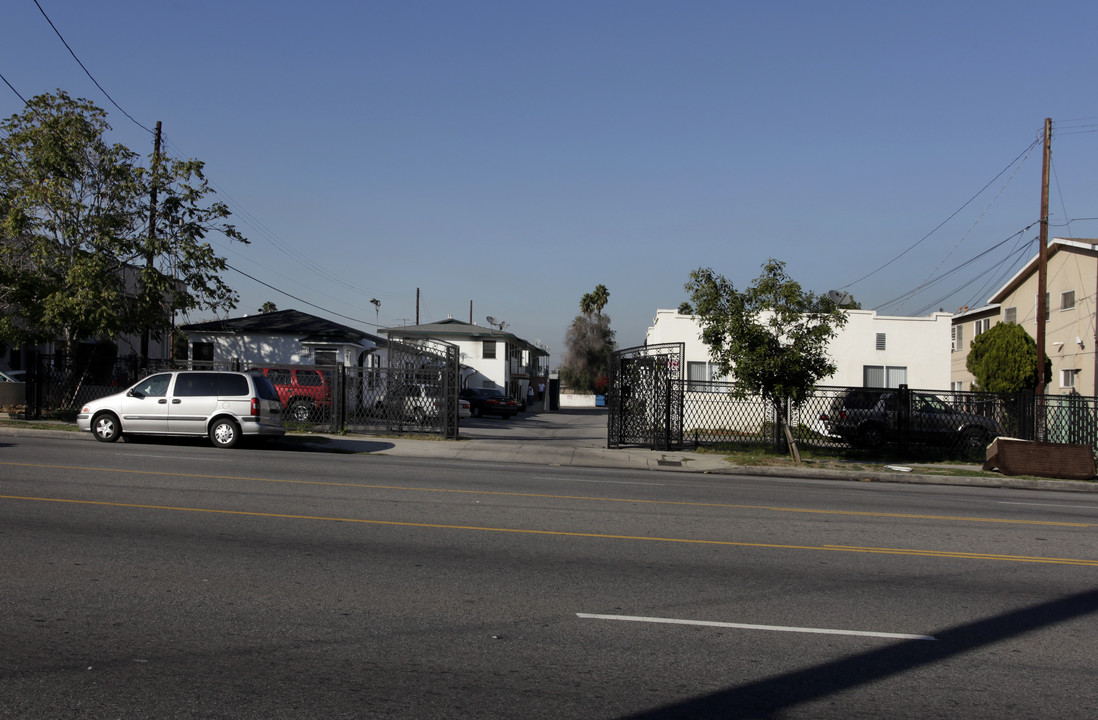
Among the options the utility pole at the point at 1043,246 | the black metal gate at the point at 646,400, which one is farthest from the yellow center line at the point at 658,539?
the utility pole at the point at 1043,246

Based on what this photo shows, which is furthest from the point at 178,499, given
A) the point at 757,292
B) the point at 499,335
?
the point at 499,335

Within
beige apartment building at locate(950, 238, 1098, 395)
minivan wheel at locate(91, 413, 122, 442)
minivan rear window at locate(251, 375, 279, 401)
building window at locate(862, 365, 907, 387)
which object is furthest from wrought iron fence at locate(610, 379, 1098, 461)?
minivan wheel at locate(91, 413, 122, 442)

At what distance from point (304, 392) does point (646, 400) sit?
31.6 ft

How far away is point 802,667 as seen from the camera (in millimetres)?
5242

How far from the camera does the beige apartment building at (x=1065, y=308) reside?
33969 mm

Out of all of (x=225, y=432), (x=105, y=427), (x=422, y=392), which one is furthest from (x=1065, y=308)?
(x=105, y=427)

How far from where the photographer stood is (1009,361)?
33.4m

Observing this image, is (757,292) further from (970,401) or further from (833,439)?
(970,401)

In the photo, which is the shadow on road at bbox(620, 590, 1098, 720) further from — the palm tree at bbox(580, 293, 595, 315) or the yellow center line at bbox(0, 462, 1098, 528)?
the palm tree at bbox(580, 293, 595, 315)

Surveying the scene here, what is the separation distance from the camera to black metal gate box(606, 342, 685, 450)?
22.2 meters

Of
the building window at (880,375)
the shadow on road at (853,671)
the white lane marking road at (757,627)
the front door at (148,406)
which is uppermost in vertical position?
the building window at (880,375)

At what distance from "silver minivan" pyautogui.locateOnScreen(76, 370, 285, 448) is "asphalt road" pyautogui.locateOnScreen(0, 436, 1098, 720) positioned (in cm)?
670

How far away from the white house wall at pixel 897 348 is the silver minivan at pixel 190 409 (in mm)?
17975

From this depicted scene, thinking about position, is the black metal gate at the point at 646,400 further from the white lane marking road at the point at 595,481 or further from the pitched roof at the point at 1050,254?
the pitched roof at the point at 1050,254
